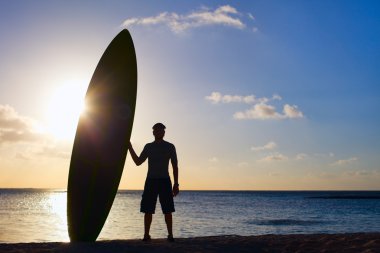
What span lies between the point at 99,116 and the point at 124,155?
2.40ft

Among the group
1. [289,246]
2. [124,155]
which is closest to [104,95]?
[124,155]

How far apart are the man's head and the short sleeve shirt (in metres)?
0.09

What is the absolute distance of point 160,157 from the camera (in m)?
6.49

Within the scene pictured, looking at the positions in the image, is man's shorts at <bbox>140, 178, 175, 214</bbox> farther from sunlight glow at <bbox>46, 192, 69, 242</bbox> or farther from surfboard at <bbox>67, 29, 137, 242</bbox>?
sunlight glow at <bbox>46, 192, 69, 242</bbox>

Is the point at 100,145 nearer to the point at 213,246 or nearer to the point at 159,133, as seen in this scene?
the point at 159,133

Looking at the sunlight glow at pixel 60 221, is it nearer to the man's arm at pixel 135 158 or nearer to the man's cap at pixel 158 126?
the man's arm at pixel 135 158

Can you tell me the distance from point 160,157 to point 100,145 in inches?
40.9

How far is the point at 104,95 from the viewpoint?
6961mm

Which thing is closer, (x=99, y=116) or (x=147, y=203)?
(x=147, y=203)

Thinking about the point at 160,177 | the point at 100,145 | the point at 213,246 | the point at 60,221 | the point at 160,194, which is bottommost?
the point at 60,221

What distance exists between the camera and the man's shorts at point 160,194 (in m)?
6.48

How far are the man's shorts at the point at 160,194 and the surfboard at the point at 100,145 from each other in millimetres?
630

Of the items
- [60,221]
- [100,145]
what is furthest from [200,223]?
[100,145]

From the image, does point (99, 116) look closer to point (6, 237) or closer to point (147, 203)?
point (147, 203)
